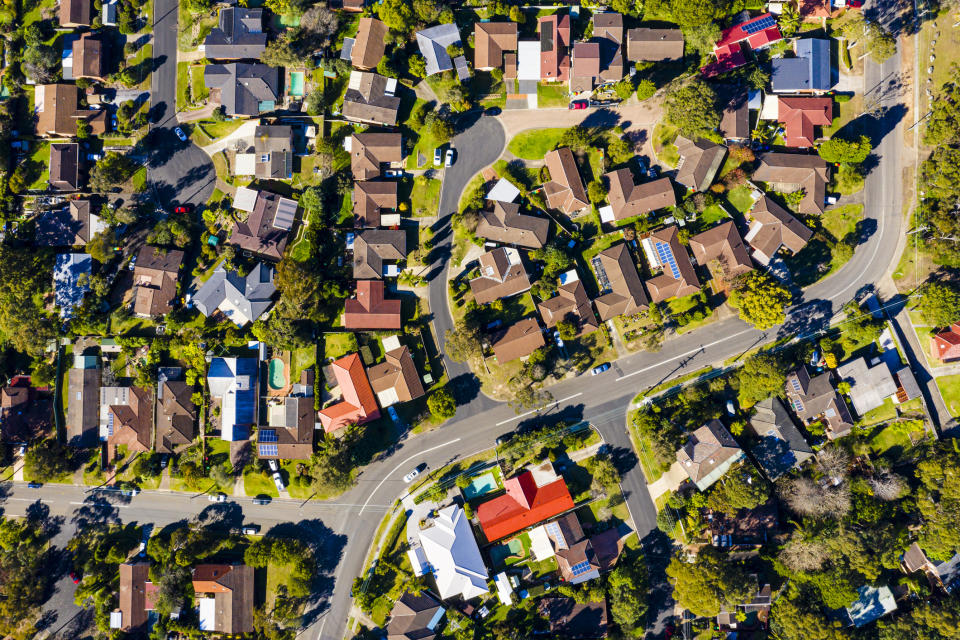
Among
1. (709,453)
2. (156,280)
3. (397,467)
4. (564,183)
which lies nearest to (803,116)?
(564,183)

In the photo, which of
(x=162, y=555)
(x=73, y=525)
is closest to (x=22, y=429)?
(x=73, y=525)

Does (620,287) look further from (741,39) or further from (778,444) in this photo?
(741,39)

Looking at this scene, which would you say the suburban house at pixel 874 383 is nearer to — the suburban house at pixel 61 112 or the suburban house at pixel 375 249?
the suburban house at pixel 375 249

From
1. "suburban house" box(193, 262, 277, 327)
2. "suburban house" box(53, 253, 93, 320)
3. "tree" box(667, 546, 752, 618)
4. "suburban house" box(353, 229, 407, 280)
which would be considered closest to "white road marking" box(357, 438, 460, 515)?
"suburban house" box(353, 229, 407, 280)

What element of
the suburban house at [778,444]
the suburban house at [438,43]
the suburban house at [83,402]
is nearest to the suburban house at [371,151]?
the suburban house at [438,43]

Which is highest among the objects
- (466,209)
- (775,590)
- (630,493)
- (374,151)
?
(374,151)

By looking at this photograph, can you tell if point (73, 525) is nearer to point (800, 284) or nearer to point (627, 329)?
point (627, 329)
